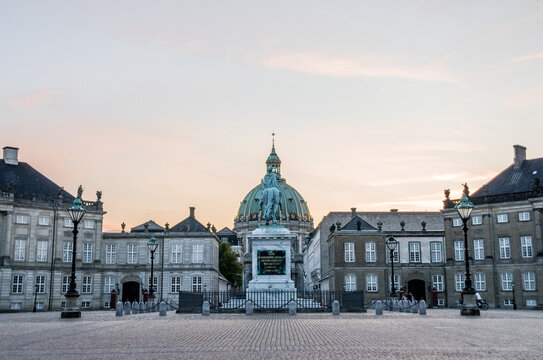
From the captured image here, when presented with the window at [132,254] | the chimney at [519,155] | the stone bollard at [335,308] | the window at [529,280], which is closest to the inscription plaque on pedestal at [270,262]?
the stone bollard at [335,308]

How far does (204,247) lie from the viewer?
79250 millimetres

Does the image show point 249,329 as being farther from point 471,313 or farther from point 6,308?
point 6,308

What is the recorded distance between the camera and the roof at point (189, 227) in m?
80.8

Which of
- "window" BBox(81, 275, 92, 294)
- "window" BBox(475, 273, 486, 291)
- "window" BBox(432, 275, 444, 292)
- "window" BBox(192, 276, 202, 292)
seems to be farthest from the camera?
"window" BBox(192, 276, 202, 292)

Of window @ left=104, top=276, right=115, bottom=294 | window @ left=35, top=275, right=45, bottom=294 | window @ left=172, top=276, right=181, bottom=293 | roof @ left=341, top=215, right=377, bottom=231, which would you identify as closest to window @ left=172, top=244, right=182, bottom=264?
window @ left=172, top=276, right=181, bottom=293

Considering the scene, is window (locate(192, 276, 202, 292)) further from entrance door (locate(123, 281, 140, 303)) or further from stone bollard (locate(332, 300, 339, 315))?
stone bollard (locate(332, 300, 339, 315))

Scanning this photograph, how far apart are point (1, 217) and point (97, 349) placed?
171 feet

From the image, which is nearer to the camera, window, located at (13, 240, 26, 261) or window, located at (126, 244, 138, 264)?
window, located at (13, 240, 26, 261)

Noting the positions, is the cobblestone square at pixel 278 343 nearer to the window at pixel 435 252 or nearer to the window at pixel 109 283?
the window at pixel 435 252

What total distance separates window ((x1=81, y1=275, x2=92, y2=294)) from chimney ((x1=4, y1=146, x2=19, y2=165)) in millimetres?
14632

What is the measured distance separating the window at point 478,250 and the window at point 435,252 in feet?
29.8

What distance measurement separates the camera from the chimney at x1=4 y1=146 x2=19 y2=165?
69.2 meters

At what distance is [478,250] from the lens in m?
65.3

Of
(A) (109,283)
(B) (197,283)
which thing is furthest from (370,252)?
(A) (109,283)
